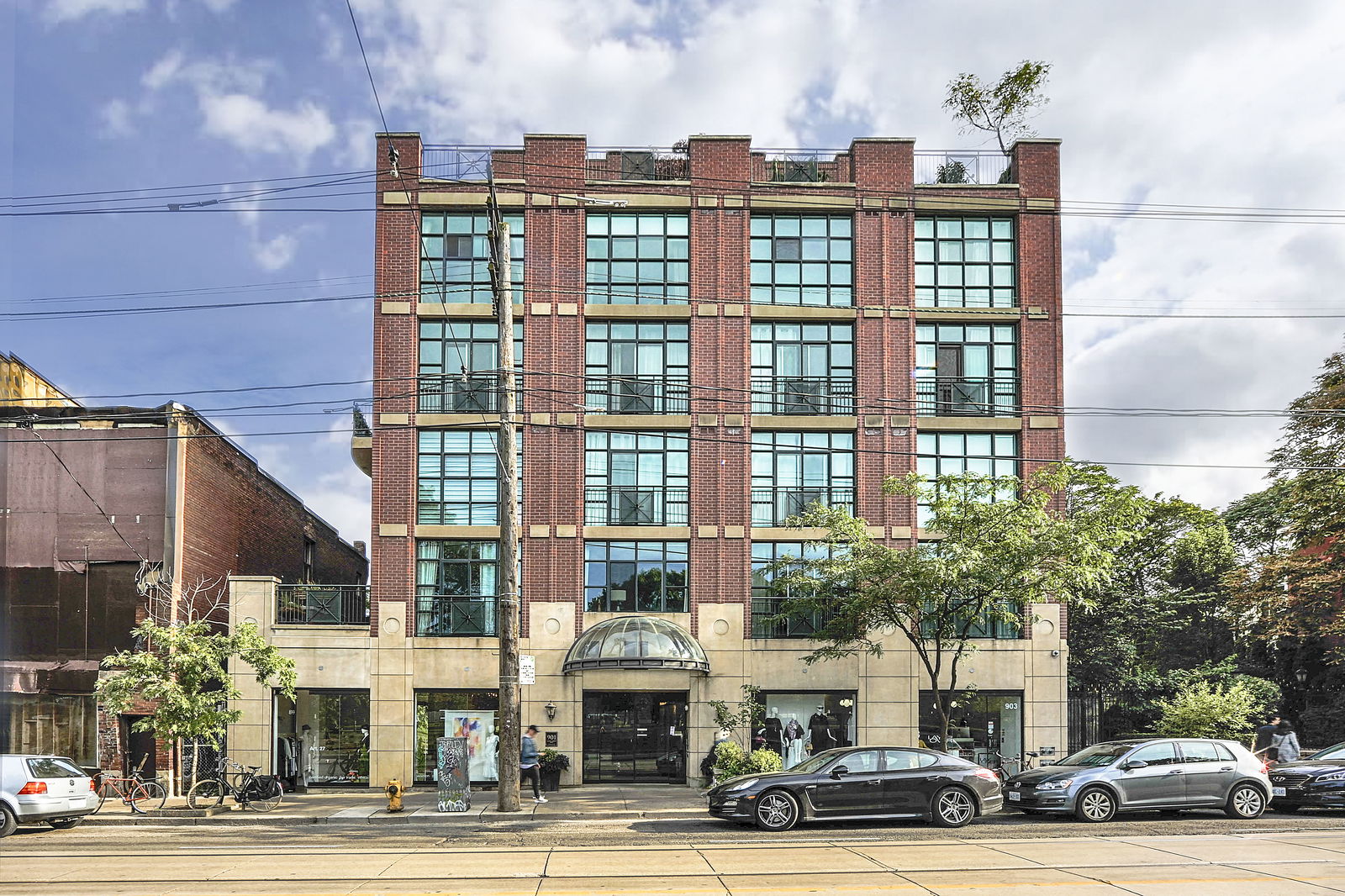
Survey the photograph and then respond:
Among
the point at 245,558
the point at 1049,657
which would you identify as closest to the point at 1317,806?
the point at 1049,657

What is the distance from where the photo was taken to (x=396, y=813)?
74.3 ft

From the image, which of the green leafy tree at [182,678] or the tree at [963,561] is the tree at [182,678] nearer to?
the green leafy tree at [182,678]

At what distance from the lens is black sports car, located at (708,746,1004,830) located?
63.8 ft

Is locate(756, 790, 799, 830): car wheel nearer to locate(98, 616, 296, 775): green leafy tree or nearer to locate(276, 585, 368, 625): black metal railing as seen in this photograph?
locate(98, 616, 296, 775): green leafy tree

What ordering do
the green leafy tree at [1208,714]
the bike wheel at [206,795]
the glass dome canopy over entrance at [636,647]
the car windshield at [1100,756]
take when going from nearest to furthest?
the car windshield at [1100,756], the bike wheel at [206,795], the green leafy tree at [1208,714], the glass dome canopy over entrance at [636,647]

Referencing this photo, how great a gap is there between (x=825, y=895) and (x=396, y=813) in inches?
498

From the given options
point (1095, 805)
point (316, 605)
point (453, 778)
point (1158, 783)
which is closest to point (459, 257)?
point (316, 605)

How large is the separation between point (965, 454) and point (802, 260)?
6.84 meters

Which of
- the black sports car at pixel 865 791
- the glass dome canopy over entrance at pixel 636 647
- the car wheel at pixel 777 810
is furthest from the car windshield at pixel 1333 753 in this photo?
the glass dome canopy over entrance at pixel 636 647

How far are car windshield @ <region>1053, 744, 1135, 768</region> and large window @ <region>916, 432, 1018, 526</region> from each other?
9470 mm

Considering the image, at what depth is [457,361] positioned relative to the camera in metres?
29.9

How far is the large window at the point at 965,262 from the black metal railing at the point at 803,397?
10.8ft

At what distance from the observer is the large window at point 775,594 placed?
97.3 feet

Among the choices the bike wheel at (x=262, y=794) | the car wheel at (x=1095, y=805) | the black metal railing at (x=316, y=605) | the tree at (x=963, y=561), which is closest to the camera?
the car wheel at (x=1095, y=805)
